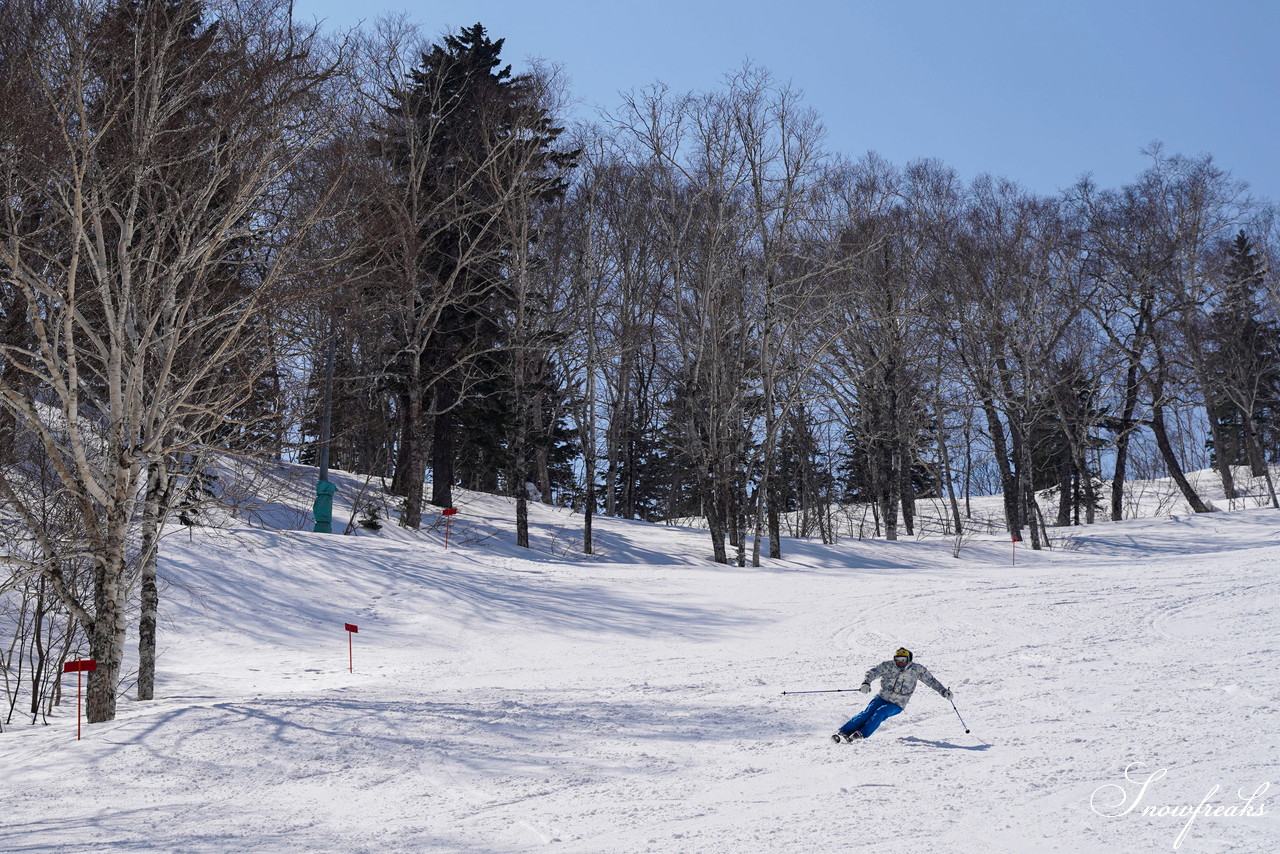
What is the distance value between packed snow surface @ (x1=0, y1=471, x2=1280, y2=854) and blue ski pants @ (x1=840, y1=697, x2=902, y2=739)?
202mm

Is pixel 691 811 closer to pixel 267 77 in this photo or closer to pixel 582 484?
pixel 267 77

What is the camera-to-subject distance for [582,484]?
44.4m

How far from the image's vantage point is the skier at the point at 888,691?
28.1 ft

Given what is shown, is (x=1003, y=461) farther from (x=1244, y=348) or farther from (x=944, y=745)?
(x=944, y=745)

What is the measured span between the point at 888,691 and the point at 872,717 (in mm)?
386

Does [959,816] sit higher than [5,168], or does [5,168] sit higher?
[5,168]

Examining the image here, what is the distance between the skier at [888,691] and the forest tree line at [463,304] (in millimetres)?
7138

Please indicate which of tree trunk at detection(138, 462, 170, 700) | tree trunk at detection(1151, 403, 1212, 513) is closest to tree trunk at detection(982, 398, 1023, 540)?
tree trunk at detection(1151, 403, 1212, 513)

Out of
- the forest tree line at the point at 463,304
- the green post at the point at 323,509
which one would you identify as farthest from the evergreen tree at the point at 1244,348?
the green post at the point at 323,509

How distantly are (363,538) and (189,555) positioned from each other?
4.33 m

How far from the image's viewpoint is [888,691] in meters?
8.88

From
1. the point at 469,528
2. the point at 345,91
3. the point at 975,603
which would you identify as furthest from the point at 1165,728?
the point at 469,528

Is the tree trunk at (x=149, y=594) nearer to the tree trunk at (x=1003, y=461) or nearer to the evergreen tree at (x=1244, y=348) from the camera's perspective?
the tree trunk at (x=1003, y=461)

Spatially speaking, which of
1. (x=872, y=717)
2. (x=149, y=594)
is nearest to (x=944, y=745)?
(x=872, y=717)
